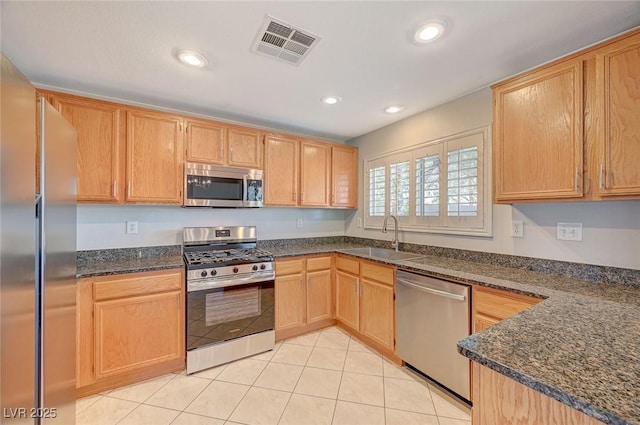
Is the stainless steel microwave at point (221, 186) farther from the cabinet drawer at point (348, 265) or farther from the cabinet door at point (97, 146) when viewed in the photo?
the cabinet drawer at point (348, 265)

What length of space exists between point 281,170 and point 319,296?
1478 millimetres

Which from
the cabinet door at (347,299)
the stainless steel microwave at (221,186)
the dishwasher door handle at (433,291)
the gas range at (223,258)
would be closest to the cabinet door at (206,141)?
the stainless steel microwave at (221,186)

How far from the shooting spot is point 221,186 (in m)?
2.68

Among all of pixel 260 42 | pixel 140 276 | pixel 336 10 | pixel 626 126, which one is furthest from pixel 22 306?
pixel 626 126

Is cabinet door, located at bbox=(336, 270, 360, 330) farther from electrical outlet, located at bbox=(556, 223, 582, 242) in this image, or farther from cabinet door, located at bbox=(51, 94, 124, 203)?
cabinet door, located at bbox=(51, 94, 124, 203)

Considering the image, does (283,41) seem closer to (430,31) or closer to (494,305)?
(430,31)

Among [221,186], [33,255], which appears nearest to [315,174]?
[221,186]

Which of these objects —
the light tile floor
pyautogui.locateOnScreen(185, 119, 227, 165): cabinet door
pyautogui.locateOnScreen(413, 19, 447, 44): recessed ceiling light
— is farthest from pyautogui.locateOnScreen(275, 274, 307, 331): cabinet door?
pyautogui.locateOnScreen(413, 19, 447, 44): recessed ceiling light

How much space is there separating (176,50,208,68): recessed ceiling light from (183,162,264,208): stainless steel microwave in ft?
3.03

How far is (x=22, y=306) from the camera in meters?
0.89

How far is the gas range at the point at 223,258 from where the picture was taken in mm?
2254

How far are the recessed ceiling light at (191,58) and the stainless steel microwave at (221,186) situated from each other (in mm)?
925

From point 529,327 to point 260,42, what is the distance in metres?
1.97

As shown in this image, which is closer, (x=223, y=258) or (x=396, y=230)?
(x=223, y=258)
